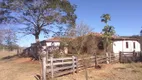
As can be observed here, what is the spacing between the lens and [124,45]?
134ft

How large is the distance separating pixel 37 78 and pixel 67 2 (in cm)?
2070

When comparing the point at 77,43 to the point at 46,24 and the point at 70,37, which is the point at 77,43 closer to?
the point at 70,37

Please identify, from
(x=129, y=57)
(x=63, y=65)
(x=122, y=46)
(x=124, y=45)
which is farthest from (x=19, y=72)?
(x=124, y=45)

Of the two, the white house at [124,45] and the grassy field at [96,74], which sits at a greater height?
the white house at [124,45]

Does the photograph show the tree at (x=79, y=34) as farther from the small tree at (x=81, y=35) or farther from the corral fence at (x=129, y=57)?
Answer: the corral fence at (x=129, y=57)

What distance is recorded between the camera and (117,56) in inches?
1067

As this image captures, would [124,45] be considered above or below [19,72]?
above

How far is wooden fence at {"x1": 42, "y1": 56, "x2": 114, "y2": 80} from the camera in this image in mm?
13727

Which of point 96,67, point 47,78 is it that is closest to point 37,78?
point 47,78

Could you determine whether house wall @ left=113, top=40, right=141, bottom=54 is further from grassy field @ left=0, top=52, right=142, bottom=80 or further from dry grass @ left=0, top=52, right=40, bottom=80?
grassy field @ left=0, top=52, right=142, bottom=80

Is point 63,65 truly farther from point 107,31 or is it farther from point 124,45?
point 124,45

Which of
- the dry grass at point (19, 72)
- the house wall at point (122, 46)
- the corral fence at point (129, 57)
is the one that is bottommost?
the dry grass at point (19, 72)

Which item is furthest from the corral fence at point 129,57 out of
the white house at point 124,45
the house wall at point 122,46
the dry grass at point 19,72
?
the house wall at point 122,46

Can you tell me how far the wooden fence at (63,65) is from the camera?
45.0ft
